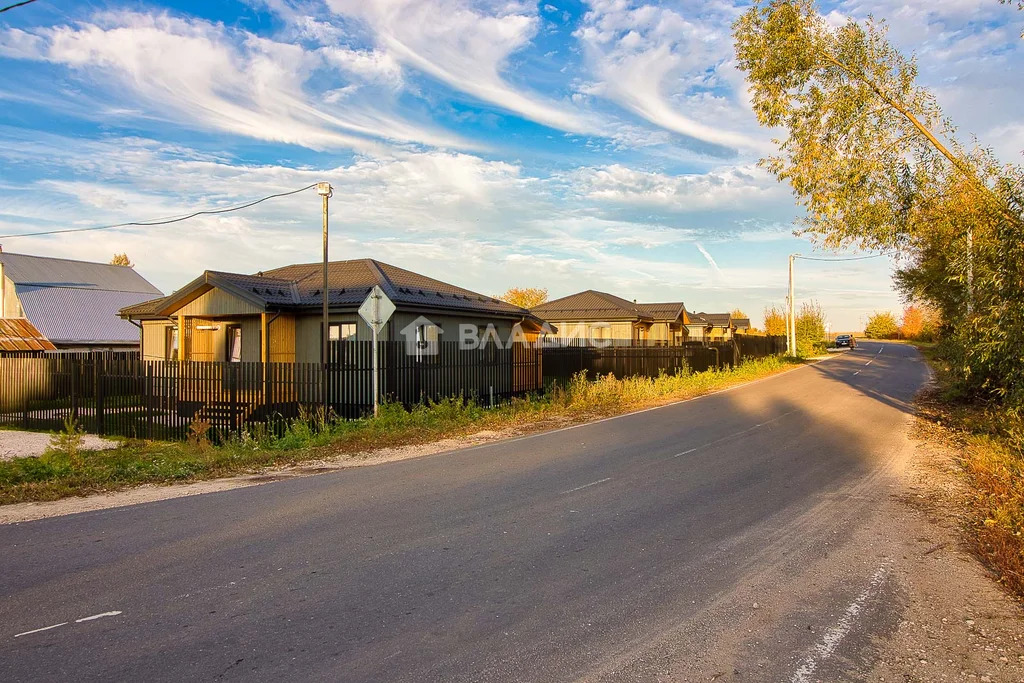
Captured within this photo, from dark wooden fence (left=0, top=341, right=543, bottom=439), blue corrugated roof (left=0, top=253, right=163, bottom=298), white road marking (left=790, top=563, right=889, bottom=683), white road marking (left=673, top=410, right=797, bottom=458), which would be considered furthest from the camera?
blue corrugated roof (left=0, top=253, right=163, bottom=298)

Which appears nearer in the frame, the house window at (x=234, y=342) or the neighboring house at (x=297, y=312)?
the neighboring house at (x=297, y=312)

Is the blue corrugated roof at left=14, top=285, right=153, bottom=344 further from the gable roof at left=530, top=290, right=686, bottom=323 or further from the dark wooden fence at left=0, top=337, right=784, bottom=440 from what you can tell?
the gable roof at left=530, top=290, right=686, bottom=323

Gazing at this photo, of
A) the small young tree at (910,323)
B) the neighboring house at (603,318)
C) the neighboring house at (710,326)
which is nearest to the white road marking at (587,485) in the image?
the neighboring house at (603,318)

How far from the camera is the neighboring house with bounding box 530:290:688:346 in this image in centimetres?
4050

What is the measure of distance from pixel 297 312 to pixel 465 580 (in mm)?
17038

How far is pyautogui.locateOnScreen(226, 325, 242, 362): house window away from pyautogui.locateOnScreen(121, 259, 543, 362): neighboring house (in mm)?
32

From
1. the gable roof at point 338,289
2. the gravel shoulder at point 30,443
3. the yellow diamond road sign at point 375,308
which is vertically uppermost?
the gable roof at point 338,289

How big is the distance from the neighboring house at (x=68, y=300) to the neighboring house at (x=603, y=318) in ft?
78.4

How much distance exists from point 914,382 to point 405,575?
27378 millimetres

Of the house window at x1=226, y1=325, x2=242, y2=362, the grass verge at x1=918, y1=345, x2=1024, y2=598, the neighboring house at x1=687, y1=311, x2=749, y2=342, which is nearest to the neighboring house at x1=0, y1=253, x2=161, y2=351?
the house window at x1=226, y1=325, x2=242, y2=362

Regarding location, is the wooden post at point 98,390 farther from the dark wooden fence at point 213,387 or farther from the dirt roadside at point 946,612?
the dirt roadside at point 946,612

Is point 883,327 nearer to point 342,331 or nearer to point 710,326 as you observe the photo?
point 710,326

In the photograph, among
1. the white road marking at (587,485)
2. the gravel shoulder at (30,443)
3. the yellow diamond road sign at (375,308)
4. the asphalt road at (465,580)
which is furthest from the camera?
the gravel shoulder at (30,443)

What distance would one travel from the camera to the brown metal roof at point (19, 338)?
24.6 metres
